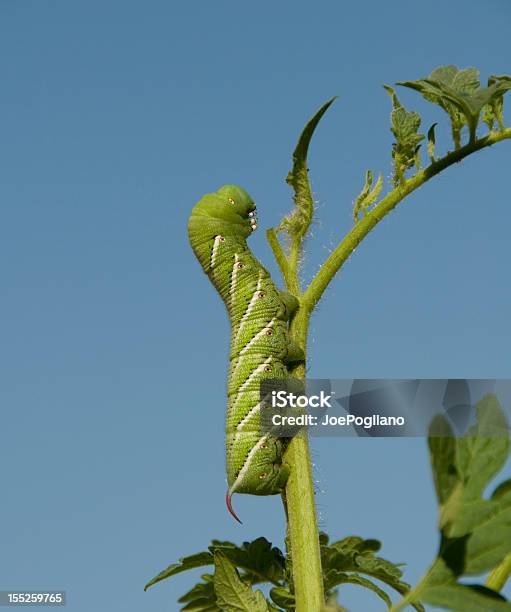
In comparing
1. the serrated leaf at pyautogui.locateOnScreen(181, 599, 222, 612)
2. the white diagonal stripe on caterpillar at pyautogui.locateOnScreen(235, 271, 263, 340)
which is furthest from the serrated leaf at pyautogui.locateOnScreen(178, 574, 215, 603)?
the white diagonal stripe on caterpillar at pyautogui.locateOnScreen(235, 271, 263, 340)

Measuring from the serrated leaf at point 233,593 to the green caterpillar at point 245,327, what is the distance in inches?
12.2

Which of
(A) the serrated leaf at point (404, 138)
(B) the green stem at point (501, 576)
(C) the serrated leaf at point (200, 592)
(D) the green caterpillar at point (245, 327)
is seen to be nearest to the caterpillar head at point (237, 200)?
(D) the green caterpillar at point (245, 327)

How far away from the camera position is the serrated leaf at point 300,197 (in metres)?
3.08

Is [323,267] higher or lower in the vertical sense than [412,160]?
lower

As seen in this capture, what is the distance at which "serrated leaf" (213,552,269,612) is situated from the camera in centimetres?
290

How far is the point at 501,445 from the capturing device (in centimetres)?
196

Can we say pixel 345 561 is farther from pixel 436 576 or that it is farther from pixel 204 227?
pixel 204 227

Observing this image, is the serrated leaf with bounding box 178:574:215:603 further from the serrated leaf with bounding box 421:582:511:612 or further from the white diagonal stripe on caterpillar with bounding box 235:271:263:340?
the serrated leaf with bounding box 421:582:511:612

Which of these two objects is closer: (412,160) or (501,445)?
(501,445)

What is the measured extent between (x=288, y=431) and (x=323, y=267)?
1.82ft

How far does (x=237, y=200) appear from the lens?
4.79 metres

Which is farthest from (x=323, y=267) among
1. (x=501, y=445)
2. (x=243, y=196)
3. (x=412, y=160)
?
(x=243, y=196)

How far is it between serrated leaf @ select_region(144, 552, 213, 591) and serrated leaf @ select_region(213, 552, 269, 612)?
39cm

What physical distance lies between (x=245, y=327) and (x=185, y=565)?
4.22 feet
